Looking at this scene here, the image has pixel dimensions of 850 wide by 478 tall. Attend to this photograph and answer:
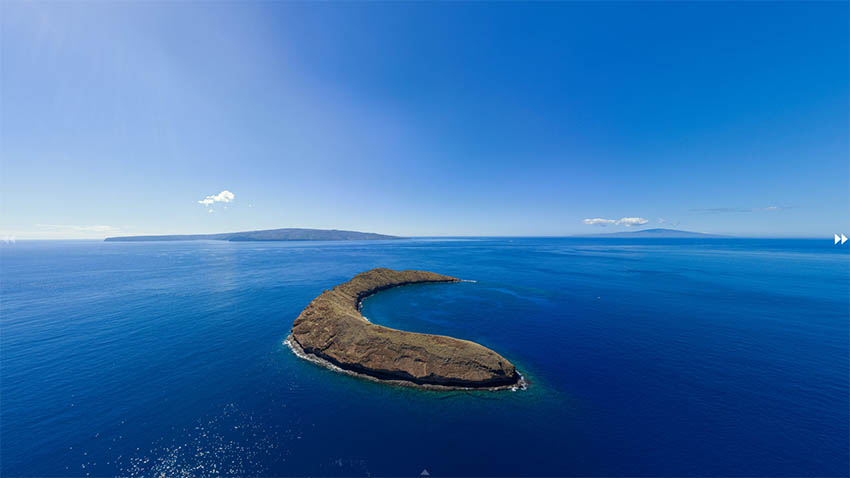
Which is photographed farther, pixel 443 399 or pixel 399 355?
pixel 399 355

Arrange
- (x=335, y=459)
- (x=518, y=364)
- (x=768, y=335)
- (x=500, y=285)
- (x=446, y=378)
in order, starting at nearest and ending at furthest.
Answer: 1. (x=335, y=459)
2. (x=446, y=378)
3. (x=518, y=364)
4. (x=768, y=335)
5. (x=500, y=285)

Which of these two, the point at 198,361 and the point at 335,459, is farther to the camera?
the point at 198,361

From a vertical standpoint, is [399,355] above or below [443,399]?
above

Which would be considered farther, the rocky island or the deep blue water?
the rocky island

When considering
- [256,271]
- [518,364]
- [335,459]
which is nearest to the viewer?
[335,459]

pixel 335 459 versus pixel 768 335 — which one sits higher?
pixel 768 335

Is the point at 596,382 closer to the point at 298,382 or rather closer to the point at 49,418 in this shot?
the point at 298,382

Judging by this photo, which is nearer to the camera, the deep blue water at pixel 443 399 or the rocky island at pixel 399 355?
the deep blue water at pixel 443 399

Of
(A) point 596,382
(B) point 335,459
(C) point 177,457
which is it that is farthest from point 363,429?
(A) point 596,382
